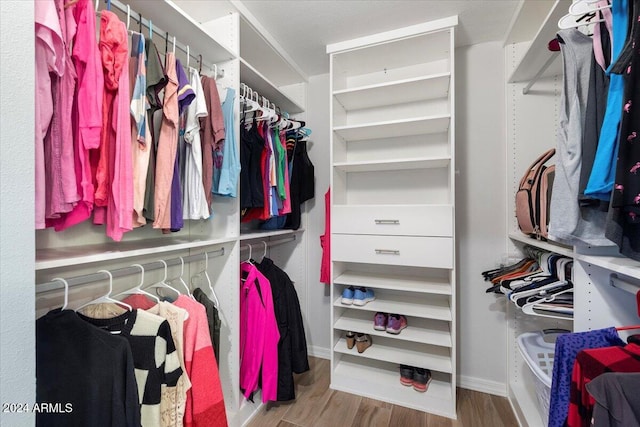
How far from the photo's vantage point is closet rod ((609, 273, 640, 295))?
2.52 ft

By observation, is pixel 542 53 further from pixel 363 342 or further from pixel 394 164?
pixel 363 342

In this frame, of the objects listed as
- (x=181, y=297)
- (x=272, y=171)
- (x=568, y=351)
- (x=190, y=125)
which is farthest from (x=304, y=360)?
(x=190, y=125)

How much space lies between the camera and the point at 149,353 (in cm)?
93

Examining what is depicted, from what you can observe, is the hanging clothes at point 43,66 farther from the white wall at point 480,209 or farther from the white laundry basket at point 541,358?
the white wall at point 480,209

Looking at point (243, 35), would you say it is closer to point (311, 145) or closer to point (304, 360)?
Answer: point (311, 145)

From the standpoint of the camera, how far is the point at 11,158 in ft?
1.74

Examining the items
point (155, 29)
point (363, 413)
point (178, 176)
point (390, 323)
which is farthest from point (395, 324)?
point (155, 29)

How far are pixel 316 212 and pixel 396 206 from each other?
831 mm

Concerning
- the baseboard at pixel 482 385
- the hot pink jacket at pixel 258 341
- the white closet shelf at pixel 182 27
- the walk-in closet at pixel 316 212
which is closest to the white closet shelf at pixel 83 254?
the walk-in closet at pixel 316 212

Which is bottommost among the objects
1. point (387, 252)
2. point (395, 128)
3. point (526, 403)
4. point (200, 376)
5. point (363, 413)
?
point (363, 413)

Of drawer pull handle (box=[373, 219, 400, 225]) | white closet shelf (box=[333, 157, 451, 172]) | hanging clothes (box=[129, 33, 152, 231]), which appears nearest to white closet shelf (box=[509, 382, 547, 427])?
drawer pull handle (box=[373, 219, 400, 225])

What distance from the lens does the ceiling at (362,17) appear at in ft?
5.08

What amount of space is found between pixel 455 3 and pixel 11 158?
6.58 feet

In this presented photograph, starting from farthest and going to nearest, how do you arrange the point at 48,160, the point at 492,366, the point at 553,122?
the point at 492,366
the point at 553,122
the point at 48,160
